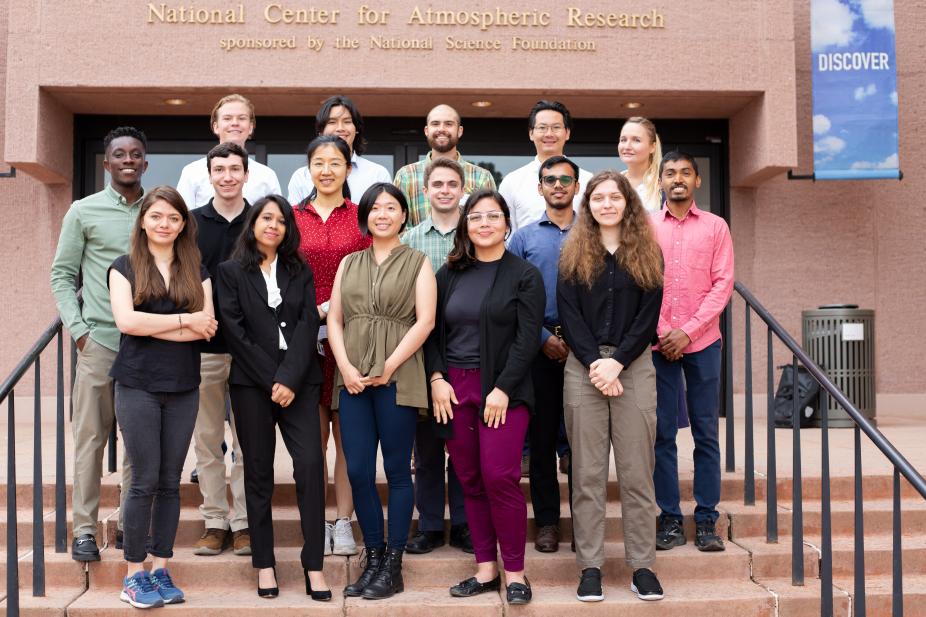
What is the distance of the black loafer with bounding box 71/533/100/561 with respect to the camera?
4.59 metres

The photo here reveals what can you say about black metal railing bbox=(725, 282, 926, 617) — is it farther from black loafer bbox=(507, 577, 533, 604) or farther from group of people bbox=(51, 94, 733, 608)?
black loafer bbox=(507, 577, 533, 604)

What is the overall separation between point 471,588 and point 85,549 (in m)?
1.85

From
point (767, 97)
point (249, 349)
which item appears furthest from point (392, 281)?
point (767, 97)

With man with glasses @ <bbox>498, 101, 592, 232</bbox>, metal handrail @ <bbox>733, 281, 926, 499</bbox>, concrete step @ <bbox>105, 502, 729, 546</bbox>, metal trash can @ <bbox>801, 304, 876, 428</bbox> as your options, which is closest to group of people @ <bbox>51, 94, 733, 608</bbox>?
concrete step @ <bbox>105, 502, 729, 546</bbox>

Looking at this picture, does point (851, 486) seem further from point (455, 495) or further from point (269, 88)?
point (269, 88)

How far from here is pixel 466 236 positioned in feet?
14.8

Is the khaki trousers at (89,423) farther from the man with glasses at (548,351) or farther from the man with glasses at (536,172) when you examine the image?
the man with glasses at (536,172)

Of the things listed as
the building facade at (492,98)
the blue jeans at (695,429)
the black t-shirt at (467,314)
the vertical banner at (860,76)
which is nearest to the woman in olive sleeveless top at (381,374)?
the black t-shirt at (467,314)

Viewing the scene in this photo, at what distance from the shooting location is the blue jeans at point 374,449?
4.39 metres

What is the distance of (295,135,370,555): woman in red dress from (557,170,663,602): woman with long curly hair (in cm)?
111

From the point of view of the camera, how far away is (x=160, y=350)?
426 centimetres

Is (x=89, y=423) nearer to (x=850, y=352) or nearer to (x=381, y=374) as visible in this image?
(x=381, y=374)

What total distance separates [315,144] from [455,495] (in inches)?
73.8

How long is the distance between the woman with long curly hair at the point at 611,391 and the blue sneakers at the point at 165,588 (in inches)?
72.1
